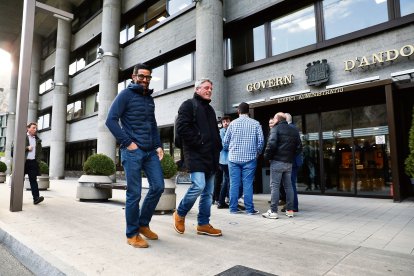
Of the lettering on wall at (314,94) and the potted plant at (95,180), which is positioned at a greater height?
the lettering on wall at (314,94)

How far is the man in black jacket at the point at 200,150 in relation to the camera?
12.4ft

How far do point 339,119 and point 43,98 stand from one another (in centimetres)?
2706

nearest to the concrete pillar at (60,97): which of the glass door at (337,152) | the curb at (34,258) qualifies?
the glass door at (337,152)

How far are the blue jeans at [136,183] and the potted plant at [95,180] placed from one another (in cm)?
431

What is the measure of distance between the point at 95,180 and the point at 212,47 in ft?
22.7

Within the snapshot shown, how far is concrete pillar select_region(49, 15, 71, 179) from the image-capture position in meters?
22.5

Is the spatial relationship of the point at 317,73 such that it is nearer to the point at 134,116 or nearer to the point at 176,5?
the point at 134,116

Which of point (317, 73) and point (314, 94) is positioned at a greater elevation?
point (317, 73)

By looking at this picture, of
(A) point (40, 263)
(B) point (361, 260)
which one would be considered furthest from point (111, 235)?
(B) point (361, 260)

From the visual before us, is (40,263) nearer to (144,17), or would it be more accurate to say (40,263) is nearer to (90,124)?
(144,17)

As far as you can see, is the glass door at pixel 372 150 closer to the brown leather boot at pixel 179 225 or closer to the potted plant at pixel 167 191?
the potted plant at pixel 167 191

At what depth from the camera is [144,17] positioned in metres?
17.5

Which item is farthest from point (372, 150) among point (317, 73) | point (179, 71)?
point (179, 71)

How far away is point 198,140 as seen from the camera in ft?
12.4
